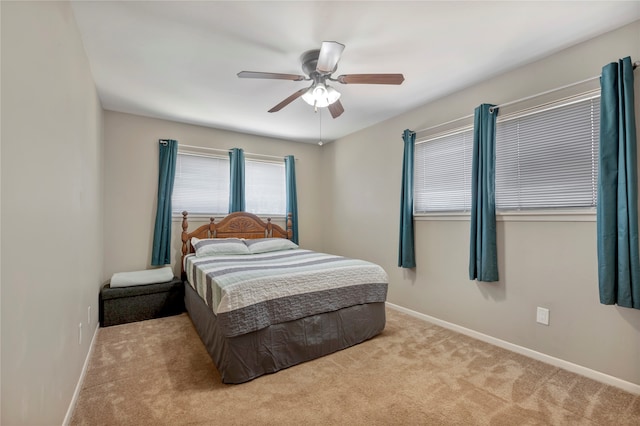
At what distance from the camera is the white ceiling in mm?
1915

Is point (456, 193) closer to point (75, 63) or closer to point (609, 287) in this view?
point (609, 287)

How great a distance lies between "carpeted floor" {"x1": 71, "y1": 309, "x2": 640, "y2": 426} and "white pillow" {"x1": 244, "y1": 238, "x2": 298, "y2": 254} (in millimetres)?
1573

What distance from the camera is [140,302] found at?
337 centimetres

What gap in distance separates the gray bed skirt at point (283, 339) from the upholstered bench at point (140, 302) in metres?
0.75

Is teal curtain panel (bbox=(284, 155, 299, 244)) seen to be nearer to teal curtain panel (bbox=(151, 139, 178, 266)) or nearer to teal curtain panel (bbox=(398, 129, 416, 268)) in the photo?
teal curtain panel (bbox=(151, 139, 178, 266))

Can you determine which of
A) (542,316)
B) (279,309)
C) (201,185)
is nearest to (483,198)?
(542,316)

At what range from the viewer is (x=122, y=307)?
3273 millimetres

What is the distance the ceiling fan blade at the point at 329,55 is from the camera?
1.88 meters

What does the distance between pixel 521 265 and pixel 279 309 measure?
7.17ft

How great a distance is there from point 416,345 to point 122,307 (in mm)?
3207

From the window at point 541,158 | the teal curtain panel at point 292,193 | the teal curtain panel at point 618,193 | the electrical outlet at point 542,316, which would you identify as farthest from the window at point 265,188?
the teal curtain panel at point 618,193

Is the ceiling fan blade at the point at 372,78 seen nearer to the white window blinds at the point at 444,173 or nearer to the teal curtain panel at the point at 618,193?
the white window blinds at the point at 444,173

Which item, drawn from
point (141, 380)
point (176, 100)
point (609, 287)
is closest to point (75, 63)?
point (176, 100)

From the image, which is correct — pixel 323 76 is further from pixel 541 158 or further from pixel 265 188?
pixel 265 188
